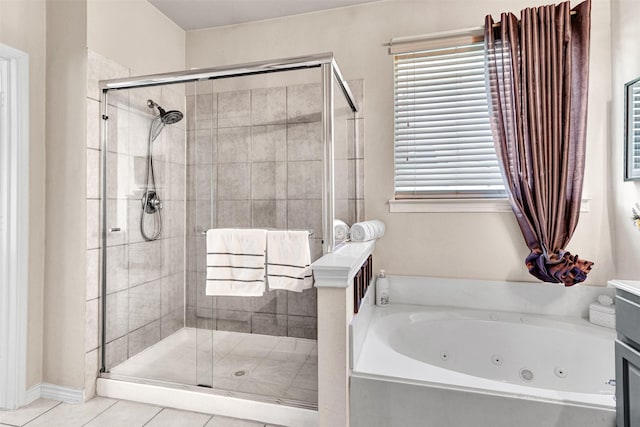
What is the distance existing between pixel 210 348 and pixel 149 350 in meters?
0.41

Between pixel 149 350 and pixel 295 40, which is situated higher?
pixel 295 40

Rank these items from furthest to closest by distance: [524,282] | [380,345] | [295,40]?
[295,40]
[524,282]
[380,345]

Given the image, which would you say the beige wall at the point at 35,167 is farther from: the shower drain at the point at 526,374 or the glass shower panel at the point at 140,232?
the shower drain at the point at 526,374

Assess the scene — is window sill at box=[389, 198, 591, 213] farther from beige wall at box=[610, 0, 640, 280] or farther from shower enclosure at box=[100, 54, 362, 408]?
shower enclosure at box=[100, 54, 362, 408]

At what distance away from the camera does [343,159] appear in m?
2.01

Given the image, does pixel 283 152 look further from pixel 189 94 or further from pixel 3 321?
pixel 3 321

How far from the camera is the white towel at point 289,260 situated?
1.73 meters

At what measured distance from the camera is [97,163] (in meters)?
1.97

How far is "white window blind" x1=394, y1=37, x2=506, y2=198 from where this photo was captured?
2.20 m

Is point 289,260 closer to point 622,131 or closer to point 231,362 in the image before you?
point 231,362

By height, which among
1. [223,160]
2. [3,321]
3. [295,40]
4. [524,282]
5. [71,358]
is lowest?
[71,358]

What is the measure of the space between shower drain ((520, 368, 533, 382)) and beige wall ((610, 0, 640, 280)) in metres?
0.75

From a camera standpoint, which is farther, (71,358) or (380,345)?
(71,358)

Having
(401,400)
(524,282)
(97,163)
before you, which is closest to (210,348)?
(401,400)
